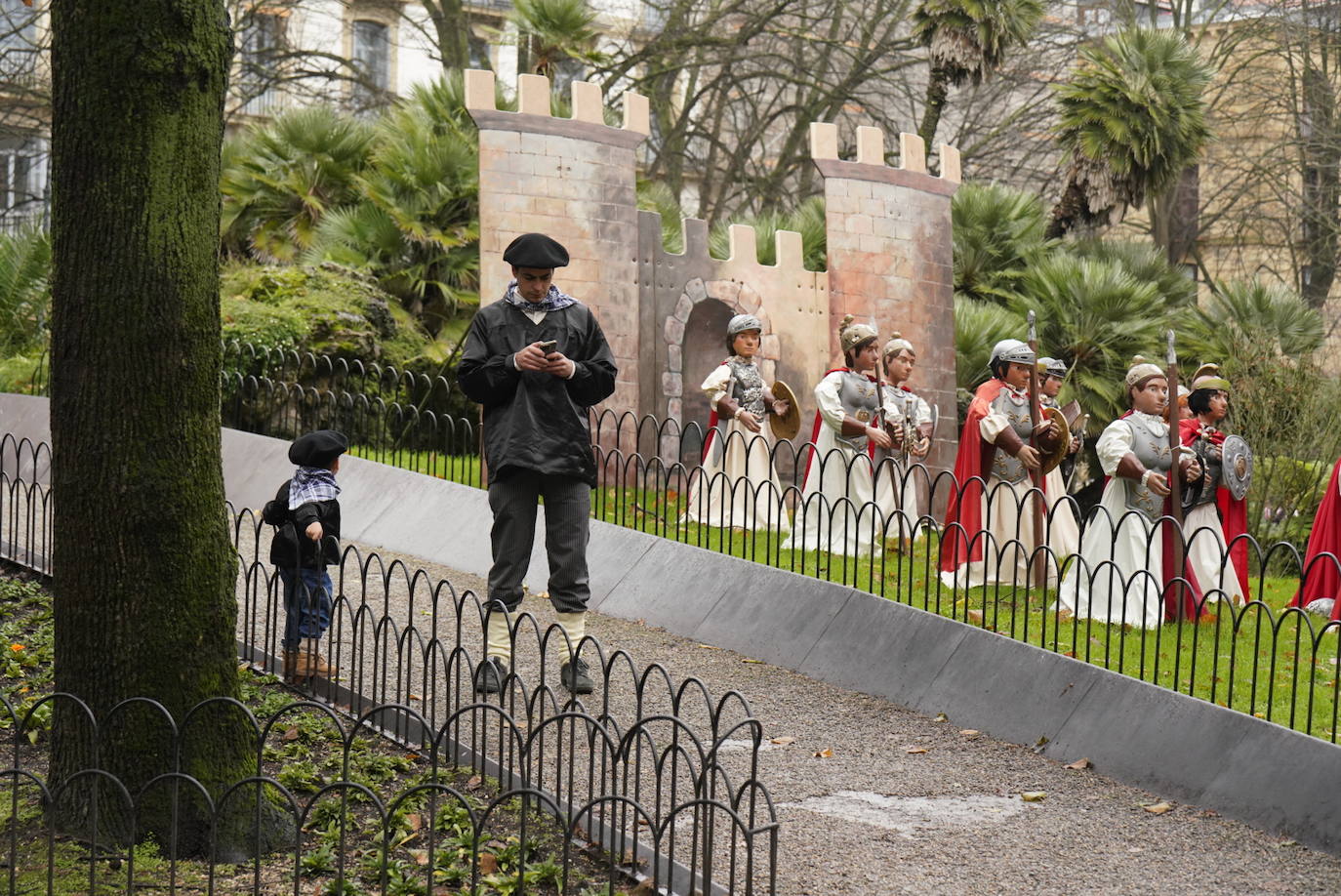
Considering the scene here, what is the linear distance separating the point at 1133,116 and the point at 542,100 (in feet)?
24.0

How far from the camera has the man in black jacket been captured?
6852 mm

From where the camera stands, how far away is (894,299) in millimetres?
14805

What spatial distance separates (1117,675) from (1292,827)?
109 centimetres

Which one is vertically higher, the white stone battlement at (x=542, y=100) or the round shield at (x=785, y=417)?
the white stone battlement at (x=542, y=100)

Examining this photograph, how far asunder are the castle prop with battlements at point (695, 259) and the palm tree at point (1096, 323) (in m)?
1.47

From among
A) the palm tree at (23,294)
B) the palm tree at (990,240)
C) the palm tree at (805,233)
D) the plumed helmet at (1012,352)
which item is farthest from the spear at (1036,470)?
the palm tree at (23,294)

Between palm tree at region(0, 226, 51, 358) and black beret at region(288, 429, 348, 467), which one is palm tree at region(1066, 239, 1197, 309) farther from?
black beret at region(288, 429, 348, 467)

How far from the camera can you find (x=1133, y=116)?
55.8 ft

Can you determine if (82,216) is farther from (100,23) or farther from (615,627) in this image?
(615,627)

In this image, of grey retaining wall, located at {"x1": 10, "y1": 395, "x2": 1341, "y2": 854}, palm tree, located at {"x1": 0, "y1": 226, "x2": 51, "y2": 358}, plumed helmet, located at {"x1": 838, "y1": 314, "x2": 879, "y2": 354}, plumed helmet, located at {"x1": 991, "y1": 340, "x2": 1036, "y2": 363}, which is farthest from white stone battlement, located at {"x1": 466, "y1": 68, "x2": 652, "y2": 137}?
palm tree, located at {"x1": 0, "y1": 226, "x2": 51, "y2": 358}

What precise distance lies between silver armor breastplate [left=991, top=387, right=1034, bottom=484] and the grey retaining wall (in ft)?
6.67

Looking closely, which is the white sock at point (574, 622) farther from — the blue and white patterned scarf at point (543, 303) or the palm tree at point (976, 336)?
the palm tree at point (976, 336)

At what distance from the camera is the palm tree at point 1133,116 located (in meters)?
17.0

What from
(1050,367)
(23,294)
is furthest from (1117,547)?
(23,294)
